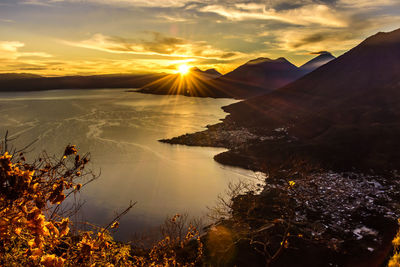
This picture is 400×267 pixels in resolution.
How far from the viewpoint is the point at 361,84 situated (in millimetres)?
84688

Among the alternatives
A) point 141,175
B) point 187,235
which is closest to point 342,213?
point 187,235

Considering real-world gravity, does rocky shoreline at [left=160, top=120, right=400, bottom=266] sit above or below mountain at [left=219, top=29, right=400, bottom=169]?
below

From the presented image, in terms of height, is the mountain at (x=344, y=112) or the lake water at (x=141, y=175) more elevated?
the mountain at (x=344, y=112)

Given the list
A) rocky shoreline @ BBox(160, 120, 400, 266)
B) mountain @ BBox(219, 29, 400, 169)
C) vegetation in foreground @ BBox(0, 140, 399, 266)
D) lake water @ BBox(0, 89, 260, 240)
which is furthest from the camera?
mountain @ BBox(219, 29, 400, 169)

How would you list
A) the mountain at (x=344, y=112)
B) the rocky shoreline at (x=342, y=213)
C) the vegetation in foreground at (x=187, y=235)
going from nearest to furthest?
the vegetation in foreground at (x=187, y=235)
the rocky shoreline at (x=342, y=213)
the mountain at (x=344, y=112)

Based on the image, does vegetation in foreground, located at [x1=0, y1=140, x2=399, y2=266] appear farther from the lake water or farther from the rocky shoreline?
the lake water

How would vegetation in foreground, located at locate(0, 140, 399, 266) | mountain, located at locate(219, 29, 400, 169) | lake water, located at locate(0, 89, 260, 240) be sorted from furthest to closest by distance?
mountain, located at locate(219, 29, 400, 169) < lake water, located at locate(0, 89, 260, 240) < vegetation in foreground, located at locate(0, 140, 399, 266)

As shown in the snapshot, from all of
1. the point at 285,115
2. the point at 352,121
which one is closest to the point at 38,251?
the point at 352,121

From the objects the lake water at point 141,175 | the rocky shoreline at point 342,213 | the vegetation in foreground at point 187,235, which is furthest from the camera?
the lake water at point 141,175

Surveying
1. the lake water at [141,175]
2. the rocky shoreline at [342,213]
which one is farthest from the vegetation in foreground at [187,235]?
the lake water at [141,175]

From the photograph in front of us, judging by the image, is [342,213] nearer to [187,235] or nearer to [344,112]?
[187,235]

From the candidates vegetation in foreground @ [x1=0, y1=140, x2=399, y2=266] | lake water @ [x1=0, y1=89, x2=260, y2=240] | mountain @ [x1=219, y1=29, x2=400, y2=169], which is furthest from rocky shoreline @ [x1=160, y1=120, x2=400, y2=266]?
Result: lake water @ [x1=0, y1=89, x2=260, y2=240]

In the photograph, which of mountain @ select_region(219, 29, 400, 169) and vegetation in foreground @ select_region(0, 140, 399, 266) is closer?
vegetation in foreground @ select_region(0, 140, 399, 266)

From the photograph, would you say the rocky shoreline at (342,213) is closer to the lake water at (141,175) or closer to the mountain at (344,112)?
the mountain at (344,112)
